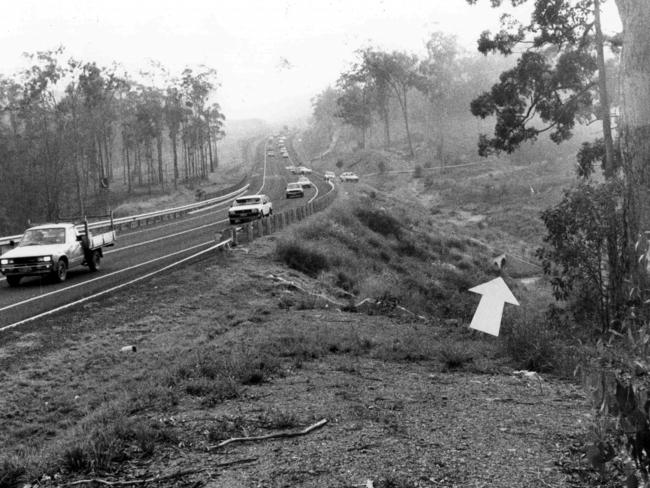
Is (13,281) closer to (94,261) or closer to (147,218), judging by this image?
(94,261)

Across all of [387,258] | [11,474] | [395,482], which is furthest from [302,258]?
[395,482]

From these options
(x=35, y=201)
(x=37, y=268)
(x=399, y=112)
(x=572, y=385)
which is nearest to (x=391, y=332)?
(x=572, y=385)

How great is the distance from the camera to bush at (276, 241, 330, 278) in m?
21.7

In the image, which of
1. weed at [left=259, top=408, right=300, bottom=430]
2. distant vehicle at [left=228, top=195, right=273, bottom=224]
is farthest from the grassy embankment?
distant vehicle at [left=228, top=195, right=273, bottom=224]

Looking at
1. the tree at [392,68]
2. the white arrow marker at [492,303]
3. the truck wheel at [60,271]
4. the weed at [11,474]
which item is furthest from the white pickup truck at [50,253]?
the tree at [392,68]

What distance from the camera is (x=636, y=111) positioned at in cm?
953

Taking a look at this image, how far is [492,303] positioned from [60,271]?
43.0 ft

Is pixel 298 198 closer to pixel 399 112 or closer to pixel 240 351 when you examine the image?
pixel 240 351

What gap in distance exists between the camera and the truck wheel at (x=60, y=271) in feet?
57.9

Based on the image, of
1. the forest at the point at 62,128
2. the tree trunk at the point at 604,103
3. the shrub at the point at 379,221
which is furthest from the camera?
the forest at the point at 62,128

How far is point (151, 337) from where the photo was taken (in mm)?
12891

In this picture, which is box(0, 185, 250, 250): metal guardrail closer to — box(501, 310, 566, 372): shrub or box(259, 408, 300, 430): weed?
box(501, 310, 566, 372): shrub

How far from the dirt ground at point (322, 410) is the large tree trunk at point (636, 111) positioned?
11.3ft

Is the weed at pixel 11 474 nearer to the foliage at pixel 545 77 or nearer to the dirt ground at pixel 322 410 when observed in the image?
the dirt ground at pixel 322 410
